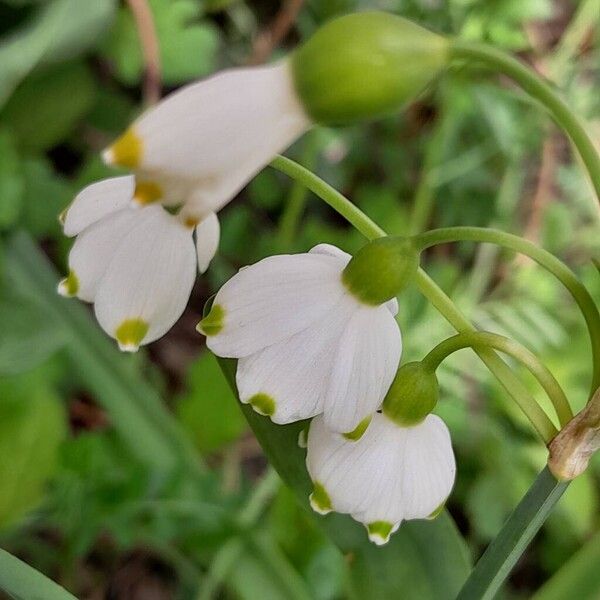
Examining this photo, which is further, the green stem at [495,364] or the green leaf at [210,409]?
the green leaf at [210,409]

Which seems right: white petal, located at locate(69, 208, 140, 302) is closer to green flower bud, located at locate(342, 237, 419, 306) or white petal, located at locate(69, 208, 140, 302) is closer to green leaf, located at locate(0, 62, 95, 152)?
green flower bud, located at locate(342, 237, 419, 306)

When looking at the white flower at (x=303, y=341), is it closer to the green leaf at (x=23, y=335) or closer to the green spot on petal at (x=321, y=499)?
the green spot on petal at (x=321, y=499)

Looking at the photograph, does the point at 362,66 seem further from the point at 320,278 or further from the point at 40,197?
the point at 40,197

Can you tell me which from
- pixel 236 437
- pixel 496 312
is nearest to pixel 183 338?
pixel 236 437

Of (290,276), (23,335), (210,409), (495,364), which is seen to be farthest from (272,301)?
(210,409)

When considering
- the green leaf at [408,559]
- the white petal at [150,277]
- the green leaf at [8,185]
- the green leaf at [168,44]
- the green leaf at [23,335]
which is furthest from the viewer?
the green leaf at [168,44]

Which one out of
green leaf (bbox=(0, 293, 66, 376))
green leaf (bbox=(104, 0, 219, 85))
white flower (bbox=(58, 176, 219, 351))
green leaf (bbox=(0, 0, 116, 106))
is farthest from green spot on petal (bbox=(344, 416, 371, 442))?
green leaf (bbox=(104, 0, 219, 85))

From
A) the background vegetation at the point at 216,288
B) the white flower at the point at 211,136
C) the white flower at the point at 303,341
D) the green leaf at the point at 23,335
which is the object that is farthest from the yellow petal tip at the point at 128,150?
the green leaf at the point at 23,335
